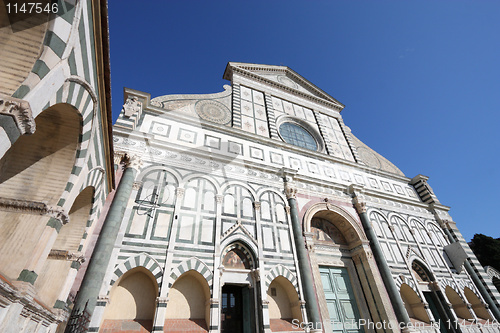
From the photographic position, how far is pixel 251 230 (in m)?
7.88

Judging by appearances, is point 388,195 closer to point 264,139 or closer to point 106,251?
point 264,139

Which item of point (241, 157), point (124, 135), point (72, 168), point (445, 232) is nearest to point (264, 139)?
point (241, 157)

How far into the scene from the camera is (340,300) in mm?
8570

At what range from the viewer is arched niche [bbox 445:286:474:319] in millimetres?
10054

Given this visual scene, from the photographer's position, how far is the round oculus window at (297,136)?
40.8 ft

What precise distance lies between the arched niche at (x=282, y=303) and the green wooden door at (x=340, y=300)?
1.64 metres

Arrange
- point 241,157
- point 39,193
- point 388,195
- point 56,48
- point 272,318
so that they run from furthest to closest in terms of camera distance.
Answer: point 388,195 → point 241,157 → point 272,318 → point 39,193 → point 56,48

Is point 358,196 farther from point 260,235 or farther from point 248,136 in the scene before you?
point 248,136

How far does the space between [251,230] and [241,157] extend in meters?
2.98

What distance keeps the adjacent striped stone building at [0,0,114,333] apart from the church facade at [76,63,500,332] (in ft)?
6.02

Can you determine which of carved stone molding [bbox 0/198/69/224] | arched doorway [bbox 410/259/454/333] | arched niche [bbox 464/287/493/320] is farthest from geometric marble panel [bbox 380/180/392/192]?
carved stone molding [bbox 0/198/69/224]

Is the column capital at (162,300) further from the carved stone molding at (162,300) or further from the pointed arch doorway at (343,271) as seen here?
the pointed arch doorway at (343,271)

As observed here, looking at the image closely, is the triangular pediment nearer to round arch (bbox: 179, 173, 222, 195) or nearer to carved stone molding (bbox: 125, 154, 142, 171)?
round arch (bbox: 179, 173, 222, 195)

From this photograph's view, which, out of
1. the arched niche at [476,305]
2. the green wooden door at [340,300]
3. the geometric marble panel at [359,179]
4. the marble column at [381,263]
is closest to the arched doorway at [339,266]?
the green wooden door at [340,300]
